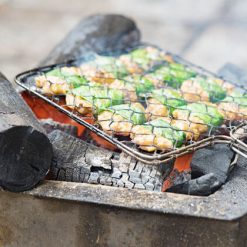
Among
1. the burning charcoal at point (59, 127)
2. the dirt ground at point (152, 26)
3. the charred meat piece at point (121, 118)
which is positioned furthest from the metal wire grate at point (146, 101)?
the dirt ground at point (152, 26)

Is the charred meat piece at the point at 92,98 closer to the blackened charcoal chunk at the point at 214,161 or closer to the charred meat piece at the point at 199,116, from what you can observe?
the charred meat piece at the point at 199,116

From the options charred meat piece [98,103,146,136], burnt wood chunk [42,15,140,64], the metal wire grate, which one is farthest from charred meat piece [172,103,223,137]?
burnt wood chunk [42,15,140,64]

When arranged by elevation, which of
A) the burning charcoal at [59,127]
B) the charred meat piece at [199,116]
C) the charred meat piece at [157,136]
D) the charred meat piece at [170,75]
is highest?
the charred meat piece at [157,136]

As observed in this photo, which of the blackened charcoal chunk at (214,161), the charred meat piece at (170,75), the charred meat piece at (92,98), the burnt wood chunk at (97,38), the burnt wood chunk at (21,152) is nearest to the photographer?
the burnt wood chunk at (21,152)

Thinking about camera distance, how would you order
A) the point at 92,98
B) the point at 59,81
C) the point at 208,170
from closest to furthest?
the point at 208,170 < the point at 92,98 < the point at 59,81

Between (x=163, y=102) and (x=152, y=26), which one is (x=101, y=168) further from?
(x=152, y=26)

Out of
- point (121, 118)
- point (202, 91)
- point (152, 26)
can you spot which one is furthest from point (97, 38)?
point (152, 26)

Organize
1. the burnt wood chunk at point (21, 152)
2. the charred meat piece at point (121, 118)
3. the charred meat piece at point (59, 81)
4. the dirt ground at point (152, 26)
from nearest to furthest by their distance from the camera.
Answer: the burnt wood chunk at point (21, 152), the charred meat piece at point (121, 118), the charred meat piece at point (59, 81), the dirt ground at point (152, 26)

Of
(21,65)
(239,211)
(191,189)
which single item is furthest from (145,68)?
(21,65)
